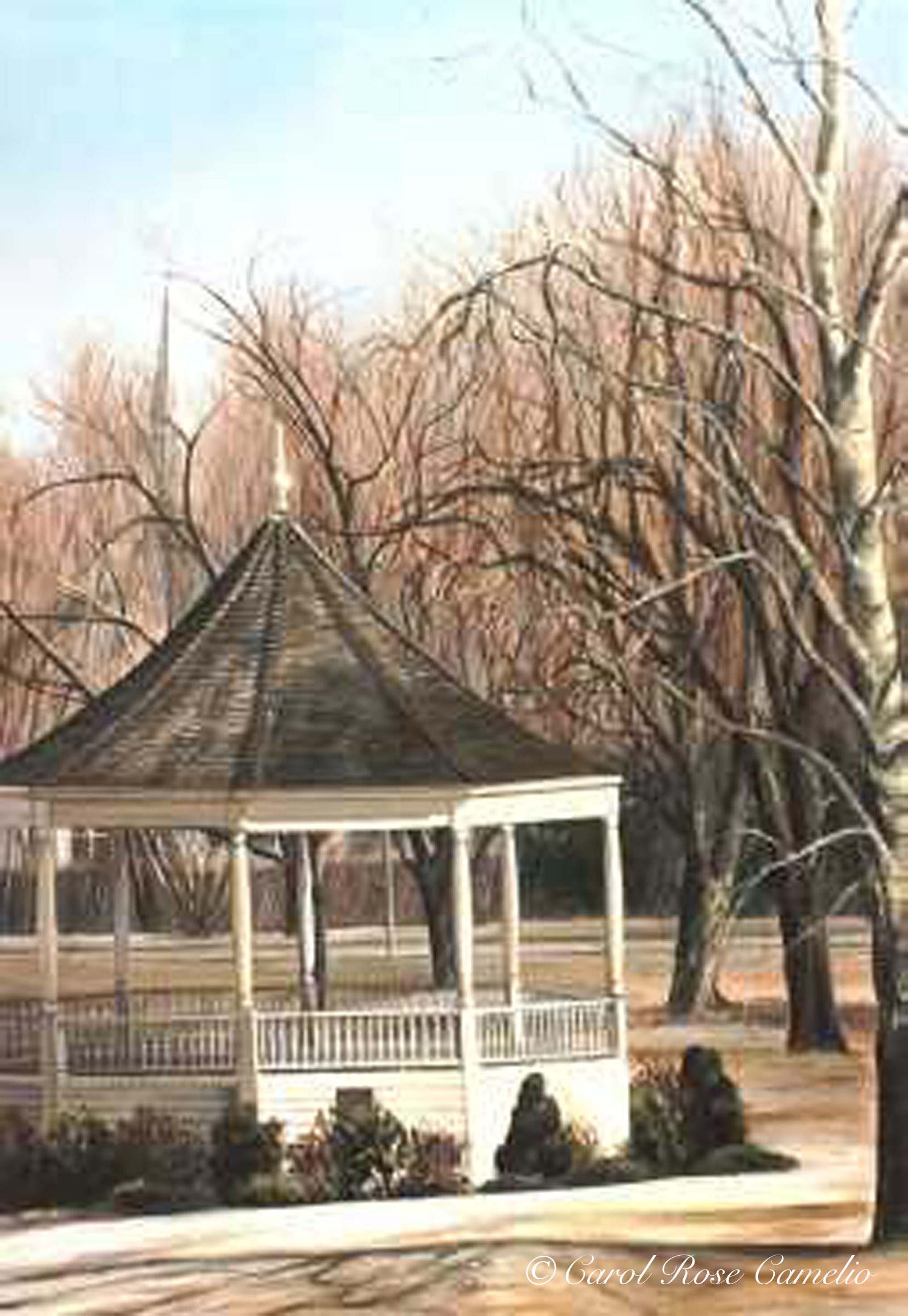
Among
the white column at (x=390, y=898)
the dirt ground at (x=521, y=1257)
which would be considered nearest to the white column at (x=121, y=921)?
the white column at (x=390, y=898)

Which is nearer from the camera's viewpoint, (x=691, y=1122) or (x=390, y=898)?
(x=691, y=1122)

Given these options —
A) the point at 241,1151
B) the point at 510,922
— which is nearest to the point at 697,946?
the point at 510,922

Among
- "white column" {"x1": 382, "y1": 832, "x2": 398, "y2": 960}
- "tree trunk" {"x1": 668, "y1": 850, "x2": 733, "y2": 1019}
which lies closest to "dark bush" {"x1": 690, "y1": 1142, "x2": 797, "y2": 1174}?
"tree trunk" {"x1": 668, "y1": 850, "x2": 733, "y2": 1019}

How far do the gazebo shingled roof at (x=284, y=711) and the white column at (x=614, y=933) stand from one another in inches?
18.1

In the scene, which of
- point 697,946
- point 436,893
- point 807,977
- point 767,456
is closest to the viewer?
point 767,456

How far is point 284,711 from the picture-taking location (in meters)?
19.4

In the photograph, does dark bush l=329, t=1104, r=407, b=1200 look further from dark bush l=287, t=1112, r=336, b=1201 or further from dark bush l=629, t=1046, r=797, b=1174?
dark bush l=629, t=1046, r=797, b=1174

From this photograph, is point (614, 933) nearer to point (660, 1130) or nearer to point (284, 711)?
point (660, 1130)

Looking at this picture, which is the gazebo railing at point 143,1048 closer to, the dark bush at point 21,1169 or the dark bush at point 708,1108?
the dark bush at point 21,1169

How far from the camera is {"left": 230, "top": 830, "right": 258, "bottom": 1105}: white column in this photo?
18.7m

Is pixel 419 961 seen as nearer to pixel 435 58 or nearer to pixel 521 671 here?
pixel 521 671

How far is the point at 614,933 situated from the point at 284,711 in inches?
98.3

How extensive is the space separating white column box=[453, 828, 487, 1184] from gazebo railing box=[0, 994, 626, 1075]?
0.08 metres

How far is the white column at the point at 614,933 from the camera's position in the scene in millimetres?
19359
